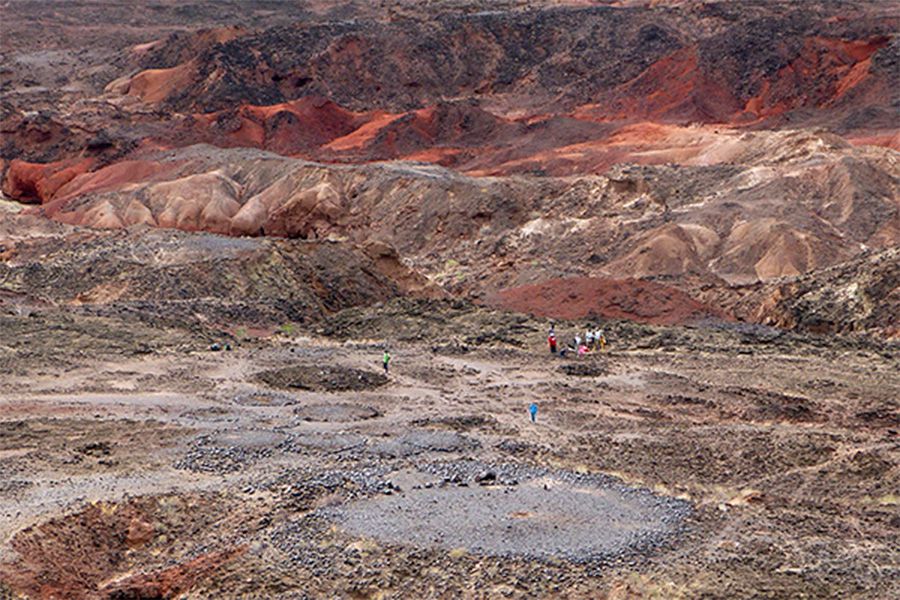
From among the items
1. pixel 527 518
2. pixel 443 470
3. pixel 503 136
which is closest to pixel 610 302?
pixel 443 470

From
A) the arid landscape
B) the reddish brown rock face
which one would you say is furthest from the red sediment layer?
the reddish brown rock face

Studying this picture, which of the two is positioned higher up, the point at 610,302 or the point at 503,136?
the point at 610,302

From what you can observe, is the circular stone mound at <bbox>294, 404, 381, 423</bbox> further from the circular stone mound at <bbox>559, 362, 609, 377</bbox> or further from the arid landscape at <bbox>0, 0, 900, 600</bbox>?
the circular stone mound at <bbox>559, 362, 609, 377</bbox>

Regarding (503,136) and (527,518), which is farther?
(503,136)

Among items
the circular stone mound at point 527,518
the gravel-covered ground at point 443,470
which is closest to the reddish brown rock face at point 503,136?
the gravel-covered ground at point 443,470

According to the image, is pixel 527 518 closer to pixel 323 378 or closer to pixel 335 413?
pixel 335 413

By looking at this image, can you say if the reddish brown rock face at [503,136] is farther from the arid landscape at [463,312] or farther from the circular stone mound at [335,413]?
the circular stone mound at [335,413]

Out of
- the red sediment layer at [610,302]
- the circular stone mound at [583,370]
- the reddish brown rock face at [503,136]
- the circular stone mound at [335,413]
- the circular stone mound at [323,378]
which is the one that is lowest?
Answer: the reddish brown rock face at [503,136]
